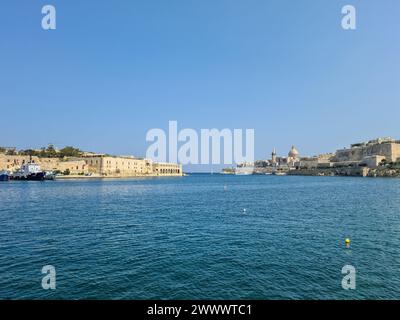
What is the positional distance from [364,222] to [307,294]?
59.7 feet

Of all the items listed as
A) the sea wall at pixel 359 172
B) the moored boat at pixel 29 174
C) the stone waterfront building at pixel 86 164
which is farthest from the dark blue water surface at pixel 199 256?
the sea wall at pixel 359 172

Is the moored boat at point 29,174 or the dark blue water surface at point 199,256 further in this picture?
the moored boat at point 29,174

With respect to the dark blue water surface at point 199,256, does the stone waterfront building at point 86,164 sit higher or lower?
higher

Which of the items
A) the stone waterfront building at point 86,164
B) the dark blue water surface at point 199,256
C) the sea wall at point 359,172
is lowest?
the dark blue water surface at point 199,256

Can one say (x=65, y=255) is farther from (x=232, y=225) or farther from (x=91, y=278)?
(x=232, y=225)

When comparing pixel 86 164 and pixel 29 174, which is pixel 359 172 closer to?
pixel 86 164

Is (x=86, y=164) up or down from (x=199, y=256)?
up

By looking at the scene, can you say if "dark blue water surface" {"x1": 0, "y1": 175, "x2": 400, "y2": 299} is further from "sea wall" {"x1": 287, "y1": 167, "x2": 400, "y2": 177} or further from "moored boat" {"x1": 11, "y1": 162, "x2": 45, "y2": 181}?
"sea wall" {"x1": 287, "y1": 167, "x2": 400, "y2": 177}

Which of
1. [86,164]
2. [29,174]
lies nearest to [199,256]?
[29,174]

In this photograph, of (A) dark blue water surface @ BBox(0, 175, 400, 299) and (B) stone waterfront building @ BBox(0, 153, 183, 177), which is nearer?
(A) dark blue water surface @ BBox(0, 175, 400, 299)

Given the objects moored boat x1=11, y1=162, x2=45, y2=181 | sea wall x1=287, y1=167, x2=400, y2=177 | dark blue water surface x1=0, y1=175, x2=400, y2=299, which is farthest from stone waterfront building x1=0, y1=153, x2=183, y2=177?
sea wall x1=287, y1=167, x2=400, y2=177

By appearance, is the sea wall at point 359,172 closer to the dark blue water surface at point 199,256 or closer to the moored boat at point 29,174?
the dark blue water surface at point 199,256
